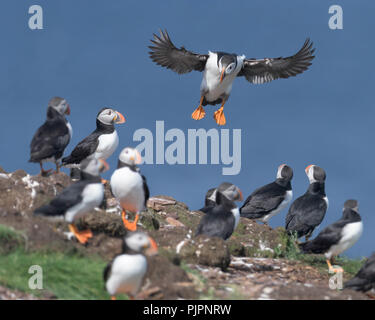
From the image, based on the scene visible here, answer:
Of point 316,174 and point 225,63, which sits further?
point 225,63

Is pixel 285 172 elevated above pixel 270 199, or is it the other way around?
pixel 285 172

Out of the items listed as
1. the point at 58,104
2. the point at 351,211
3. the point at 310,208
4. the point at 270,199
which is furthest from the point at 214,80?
the point at 351,211

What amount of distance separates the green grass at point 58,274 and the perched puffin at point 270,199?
25.3 feet

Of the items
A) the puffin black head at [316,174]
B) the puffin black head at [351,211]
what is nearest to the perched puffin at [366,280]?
the puffin black head at [351,211]

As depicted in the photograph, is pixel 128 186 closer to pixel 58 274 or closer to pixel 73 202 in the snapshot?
pixel 73 202

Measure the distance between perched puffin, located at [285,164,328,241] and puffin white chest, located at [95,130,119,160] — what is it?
4198mm

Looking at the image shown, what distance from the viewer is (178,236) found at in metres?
12.2

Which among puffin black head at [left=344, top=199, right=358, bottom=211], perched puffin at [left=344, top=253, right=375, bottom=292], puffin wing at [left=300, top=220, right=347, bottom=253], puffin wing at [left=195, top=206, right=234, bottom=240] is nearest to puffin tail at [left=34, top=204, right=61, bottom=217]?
puffin wing at [left=195, top=206, right=234, bottom=240]

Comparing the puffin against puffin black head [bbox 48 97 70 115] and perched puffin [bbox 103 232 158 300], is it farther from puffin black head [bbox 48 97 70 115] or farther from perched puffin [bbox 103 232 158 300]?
puffin black head [bbox 48 97 70 115]

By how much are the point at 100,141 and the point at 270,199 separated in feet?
15.8

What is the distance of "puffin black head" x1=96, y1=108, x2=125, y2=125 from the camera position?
573 inches

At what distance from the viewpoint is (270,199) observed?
16688mm

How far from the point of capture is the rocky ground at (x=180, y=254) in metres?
9.31
